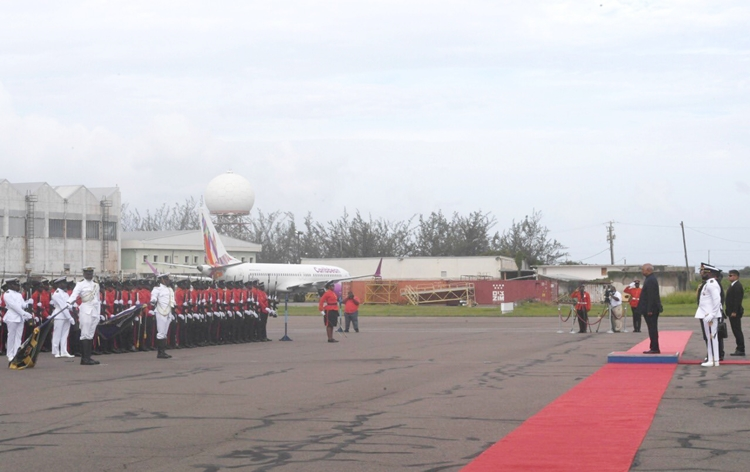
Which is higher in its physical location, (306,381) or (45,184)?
(45,184)

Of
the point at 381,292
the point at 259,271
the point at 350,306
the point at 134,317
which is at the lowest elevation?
the point at 134,317

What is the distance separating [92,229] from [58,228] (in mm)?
3291

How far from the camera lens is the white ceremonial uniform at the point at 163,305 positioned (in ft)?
66.7

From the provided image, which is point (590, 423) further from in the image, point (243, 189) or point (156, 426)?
point (243, 189)

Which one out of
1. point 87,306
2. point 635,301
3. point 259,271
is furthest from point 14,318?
point 259,271

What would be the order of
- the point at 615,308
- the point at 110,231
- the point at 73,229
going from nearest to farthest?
the point at 615,308 < the point at 73,229 < the point at 110,231

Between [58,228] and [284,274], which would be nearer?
[284,274]

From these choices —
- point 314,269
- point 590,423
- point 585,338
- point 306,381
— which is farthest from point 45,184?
point 590,423

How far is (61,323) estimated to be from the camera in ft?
64.4

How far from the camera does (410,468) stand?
7719 millimetres

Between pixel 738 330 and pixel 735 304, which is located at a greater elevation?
pixel 735 304

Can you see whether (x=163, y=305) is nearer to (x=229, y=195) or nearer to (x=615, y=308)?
(x=615, y=308)

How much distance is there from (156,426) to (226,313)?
15111 millimetres

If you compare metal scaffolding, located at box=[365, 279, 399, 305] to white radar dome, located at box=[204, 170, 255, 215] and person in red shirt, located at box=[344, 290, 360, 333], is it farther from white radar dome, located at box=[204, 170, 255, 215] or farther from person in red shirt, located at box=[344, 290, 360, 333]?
person in red shirt, located at box=[344, 290, 360, 333]
